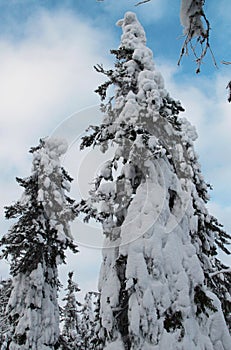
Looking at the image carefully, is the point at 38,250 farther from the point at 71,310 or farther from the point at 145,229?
the point at 71,310

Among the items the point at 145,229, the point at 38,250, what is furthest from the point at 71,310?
the point at 145,229

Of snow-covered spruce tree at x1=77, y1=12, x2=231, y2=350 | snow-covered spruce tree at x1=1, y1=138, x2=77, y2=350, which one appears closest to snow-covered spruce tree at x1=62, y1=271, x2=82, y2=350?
snow-covered spruce tree at x1=1, y1=138, x2=77, y2=350

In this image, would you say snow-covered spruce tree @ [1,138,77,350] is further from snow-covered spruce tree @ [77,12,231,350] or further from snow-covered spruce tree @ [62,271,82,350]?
snow-covered spruce tree @ [62,271,82,350]

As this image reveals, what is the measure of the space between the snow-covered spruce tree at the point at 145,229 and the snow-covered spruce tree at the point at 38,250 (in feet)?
12.0

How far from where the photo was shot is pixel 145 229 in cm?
807

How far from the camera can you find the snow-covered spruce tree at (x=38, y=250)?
13008 millimetres

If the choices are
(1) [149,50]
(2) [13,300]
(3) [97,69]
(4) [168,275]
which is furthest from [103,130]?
(2) [13,300]

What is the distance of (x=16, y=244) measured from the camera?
1403 centimetres

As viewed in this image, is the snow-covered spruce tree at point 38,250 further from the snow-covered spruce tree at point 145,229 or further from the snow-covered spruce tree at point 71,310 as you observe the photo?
the snow-covered spruce tree at point 71,310

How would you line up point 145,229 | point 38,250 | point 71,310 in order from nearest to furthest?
point 145,229, point 38,250, point 71,310

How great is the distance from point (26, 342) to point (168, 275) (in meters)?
7.96

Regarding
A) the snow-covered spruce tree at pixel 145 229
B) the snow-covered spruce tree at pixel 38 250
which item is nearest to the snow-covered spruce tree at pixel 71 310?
the snow-covered spruce tree at pixel 38 250

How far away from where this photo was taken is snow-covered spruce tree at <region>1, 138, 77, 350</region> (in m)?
13.0

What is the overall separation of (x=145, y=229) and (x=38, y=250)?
7.67m
